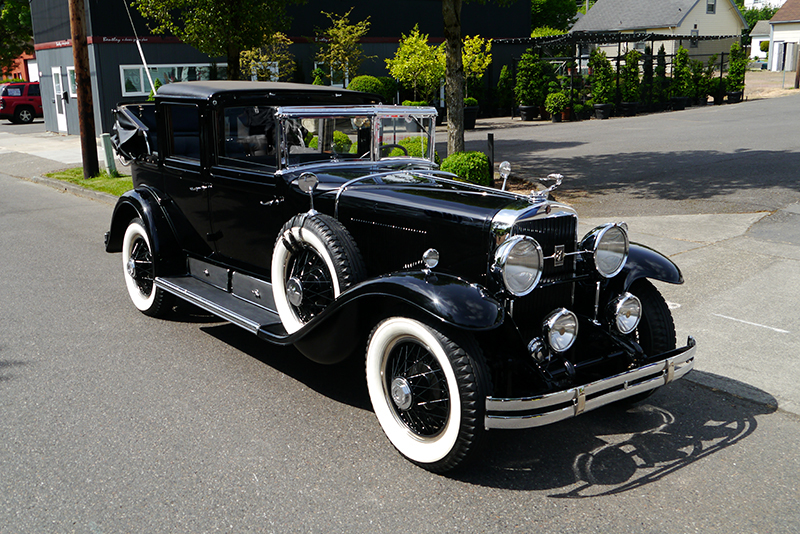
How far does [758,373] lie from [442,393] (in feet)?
7.99

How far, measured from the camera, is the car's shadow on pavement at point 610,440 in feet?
11.3

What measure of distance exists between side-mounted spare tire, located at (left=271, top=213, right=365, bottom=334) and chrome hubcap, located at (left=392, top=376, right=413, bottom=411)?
27.1 inches

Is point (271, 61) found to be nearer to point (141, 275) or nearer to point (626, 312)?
point (141, 275)

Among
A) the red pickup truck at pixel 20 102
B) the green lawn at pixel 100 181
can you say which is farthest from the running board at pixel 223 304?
the red pickup truck at pixel 20 102

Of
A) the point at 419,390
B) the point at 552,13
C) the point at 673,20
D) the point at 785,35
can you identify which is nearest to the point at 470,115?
the point at 419,390

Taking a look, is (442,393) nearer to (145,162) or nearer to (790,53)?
(145,162)

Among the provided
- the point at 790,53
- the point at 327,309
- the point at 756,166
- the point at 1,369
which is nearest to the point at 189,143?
the point at 1,369

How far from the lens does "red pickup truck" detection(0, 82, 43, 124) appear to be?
31.1 meters

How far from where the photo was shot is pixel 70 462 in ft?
11.8

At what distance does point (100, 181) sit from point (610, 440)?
1247 cm

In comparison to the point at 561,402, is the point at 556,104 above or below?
above

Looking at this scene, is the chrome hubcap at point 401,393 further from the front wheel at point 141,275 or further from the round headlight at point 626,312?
the front wheel at point 141,275

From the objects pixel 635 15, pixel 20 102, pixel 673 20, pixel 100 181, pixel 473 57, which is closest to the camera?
pixel 100 181

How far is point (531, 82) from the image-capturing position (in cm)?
2656
